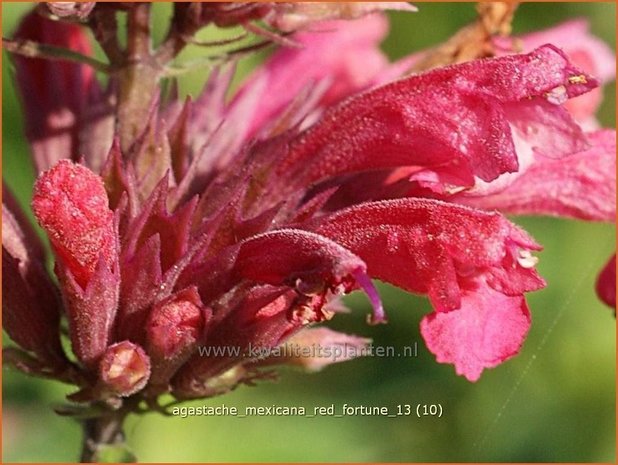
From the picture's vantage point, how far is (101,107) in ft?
7.13

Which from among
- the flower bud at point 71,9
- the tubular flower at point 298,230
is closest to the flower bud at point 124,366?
the tubular flower at point 298,230

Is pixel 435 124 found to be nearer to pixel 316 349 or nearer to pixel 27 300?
pixel 316 349

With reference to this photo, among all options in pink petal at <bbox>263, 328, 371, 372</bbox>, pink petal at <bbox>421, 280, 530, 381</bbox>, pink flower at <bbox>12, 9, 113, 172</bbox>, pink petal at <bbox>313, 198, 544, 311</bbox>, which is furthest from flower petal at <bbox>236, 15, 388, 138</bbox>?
pink petal at <bbox>421, 280, 530, 381</bbox>

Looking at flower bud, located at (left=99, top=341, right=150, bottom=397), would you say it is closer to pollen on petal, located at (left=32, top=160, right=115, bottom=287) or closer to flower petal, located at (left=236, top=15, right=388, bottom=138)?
pollen on petal, located at (left=32, top=160, right=115, bottom=287)

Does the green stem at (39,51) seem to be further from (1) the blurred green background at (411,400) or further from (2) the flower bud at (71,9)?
(1) the blurred green background at (411,400)

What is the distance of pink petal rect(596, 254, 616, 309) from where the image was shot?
2.08 m

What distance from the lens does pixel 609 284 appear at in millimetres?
2098

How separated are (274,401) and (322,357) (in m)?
1.58

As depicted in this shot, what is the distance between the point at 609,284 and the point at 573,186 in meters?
0.22

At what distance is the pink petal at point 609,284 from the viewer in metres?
2.08

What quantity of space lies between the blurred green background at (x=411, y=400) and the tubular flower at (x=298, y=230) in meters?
1.46

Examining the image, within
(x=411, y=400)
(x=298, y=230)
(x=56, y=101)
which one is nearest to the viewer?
(x=298, y=230)

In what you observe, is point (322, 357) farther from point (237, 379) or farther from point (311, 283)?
point (311, 283)

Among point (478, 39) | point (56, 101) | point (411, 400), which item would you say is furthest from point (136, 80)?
point (411, 400)
